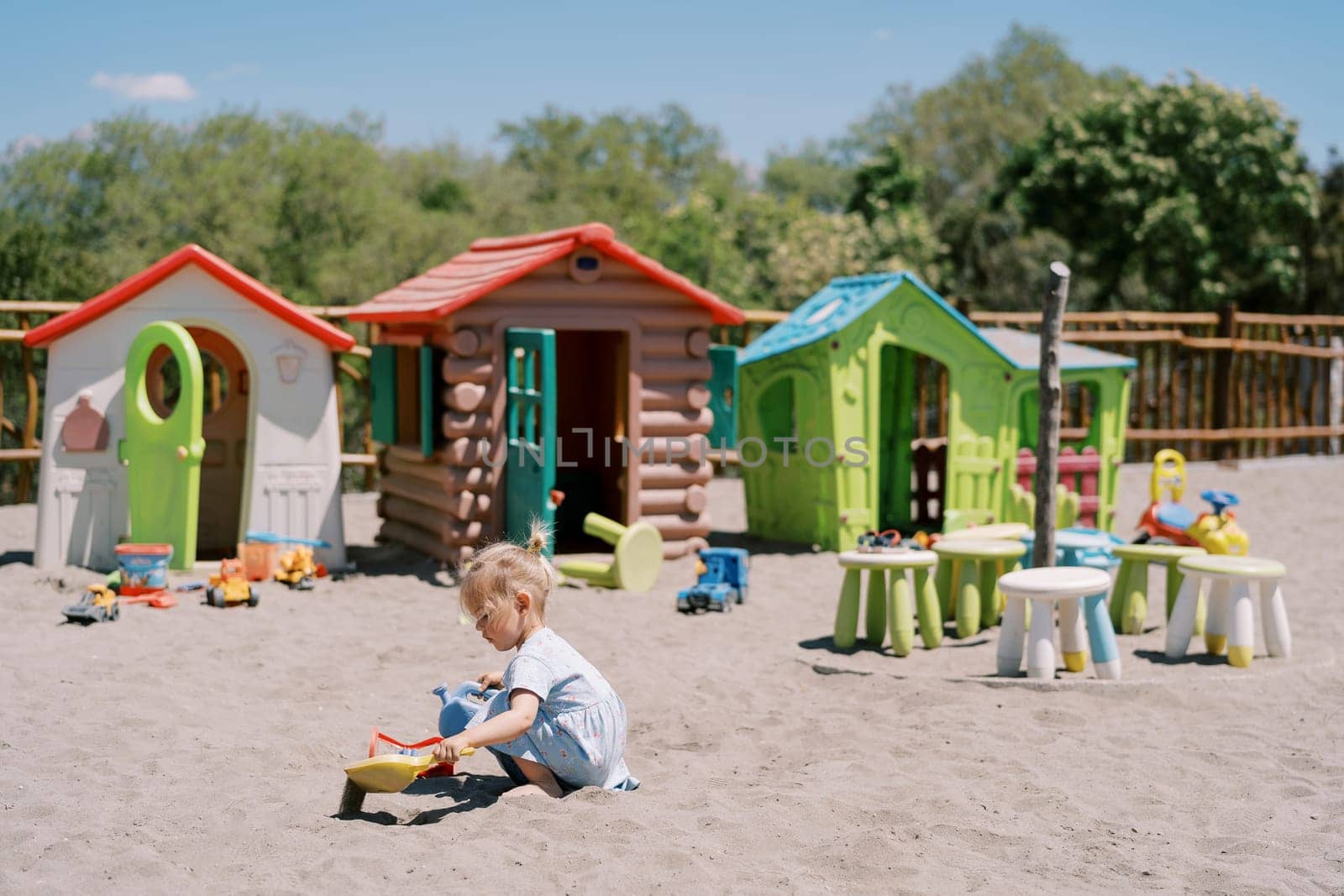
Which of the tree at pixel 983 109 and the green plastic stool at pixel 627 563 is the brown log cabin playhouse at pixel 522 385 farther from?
the tree at pixel 983 109

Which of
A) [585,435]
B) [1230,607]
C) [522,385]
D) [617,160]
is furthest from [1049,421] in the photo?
[617,160]

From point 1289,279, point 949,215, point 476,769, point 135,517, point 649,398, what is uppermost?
point 949,215

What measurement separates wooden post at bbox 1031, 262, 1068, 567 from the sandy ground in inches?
26.5

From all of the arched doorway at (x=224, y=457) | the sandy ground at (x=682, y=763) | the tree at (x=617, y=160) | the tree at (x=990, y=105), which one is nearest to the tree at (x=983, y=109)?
the tree at (x=990, y=105)

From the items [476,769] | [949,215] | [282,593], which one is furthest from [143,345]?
[949,215]

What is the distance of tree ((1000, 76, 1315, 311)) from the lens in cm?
2947

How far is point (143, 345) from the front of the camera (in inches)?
345

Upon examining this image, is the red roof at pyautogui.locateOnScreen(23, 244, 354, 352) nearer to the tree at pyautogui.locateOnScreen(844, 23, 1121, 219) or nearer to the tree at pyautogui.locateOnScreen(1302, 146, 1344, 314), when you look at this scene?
the tree at pyautogui.locateOnScreen(1302, 146, 1344, 314)

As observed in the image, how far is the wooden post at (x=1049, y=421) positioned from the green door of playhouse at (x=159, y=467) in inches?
204

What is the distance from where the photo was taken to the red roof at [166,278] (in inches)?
346

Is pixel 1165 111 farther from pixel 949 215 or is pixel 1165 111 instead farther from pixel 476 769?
pixel 476 769

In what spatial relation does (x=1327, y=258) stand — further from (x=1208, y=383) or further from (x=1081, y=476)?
(x=1081, y=476)

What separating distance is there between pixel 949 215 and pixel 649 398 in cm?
3042

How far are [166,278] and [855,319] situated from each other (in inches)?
192
